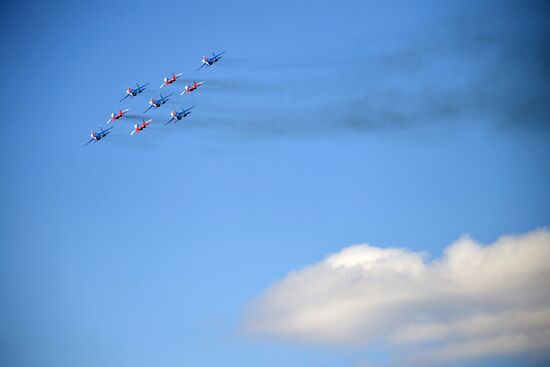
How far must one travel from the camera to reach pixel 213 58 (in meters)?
127

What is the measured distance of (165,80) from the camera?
426ft

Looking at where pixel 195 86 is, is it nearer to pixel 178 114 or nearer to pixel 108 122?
pixel 178 114

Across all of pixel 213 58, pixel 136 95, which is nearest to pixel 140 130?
pixel 136 95

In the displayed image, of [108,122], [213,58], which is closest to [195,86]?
[213,58]

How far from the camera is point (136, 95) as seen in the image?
130375 mm

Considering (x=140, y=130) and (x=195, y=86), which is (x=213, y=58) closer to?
(x=195, y=86)

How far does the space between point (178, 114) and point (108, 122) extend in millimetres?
11348

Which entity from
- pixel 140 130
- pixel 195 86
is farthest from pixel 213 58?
pixel 140 130

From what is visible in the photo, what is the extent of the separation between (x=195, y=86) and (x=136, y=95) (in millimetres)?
8566

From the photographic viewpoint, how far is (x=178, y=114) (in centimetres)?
12594

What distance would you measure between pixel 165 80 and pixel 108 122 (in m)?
9.74

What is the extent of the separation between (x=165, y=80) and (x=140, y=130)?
24.8 ft

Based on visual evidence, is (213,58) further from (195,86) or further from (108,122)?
(108,122)

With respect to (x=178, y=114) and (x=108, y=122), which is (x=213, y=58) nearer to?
(x=178, y=114)
